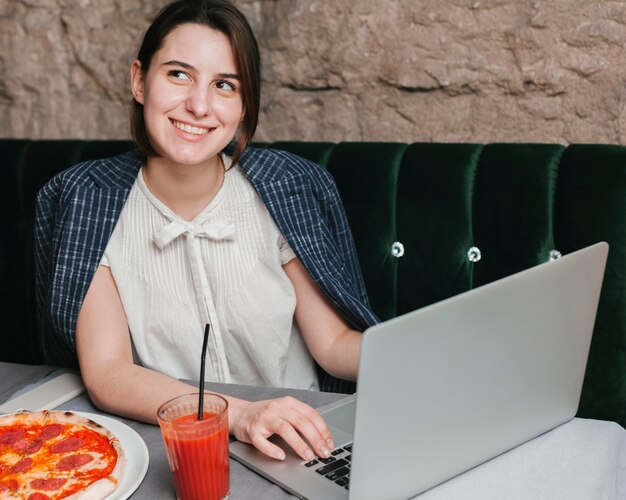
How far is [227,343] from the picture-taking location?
1.49 meters

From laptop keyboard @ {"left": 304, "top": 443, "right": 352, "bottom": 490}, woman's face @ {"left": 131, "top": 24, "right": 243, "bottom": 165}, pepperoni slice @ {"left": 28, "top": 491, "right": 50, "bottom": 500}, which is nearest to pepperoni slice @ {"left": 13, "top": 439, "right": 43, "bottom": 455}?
pepperoni slice @ {"left": 28, "top": 491, "right": 50, "bottom": 500}

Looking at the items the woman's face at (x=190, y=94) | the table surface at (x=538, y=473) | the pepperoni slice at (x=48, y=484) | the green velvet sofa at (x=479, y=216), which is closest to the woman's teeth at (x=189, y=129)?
the woman's face at (x=190, y=94)

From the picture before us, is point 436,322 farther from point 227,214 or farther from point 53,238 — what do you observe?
point 53,238

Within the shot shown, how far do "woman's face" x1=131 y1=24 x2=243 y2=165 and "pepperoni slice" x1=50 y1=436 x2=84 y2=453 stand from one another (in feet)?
1.82

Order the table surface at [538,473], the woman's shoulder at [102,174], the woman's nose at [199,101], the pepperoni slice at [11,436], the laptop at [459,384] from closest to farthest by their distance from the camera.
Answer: the laptop at [459,384], the table surface at [538,473], the pepperoni slice at [11,436], the woman's nose at [199,101], the woman's shoulder at [102,174]

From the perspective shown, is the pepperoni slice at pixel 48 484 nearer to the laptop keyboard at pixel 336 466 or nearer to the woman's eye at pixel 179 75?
the laptop keyboard at pixel 336 466

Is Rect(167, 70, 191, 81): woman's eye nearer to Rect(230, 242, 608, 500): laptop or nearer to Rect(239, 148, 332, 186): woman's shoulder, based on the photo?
Rect(239, 148, 332, 186): woman's shoulder

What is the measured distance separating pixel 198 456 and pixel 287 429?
15cm

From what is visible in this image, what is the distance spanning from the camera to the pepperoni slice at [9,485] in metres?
0.88

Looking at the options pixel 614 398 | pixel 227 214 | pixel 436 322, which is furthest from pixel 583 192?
pixel 436 322

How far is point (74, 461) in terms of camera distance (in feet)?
3.04

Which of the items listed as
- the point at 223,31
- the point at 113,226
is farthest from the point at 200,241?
the point at 223,31

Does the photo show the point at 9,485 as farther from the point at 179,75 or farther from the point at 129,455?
the point at 179,75

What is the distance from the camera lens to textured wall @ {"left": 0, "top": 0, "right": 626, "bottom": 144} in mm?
1675
